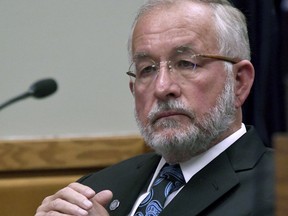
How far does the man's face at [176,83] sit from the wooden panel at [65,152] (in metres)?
0.79

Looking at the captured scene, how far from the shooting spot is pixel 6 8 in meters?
2.75

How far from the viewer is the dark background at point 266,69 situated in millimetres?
1865

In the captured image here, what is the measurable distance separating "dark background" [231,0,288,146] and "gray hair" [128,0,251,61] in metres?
0.04

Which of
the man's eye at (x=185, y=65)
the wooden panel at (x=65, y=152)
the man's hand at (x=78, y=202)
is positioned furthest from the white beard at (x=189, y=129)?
the wooden panel at (x=65, y=152)

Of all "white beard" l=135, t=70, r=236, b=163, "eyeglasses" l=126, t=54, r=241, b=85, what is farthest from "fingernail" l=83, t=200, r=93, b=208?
"eyeglasses" l=126, t=54, r=241, b=85

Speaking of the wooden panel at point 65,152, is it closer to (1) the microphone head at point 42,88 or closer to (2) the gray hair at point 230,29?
(2) the gray hair at point 230,29

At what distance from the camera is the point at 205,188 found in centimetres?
178

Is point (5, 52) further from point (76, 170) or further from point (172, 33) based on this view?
point (172, 33)

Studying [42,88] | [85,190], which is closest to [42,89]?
[42,88]

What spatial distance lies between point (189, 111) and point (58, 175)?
112cm

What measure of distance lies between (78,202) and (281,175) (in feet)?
3.54

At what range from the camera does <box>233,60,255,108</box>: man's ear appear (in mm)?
1943

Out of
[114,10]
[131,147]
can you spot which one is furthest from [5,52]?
[131,147]

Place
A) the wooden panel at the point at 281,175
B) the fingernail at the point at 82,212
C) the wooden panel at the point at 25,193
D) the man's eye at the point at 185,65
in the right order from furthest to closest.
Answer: the wooden panel at the point at 25,193 → the man's eye at the point at 185,65 → the fingernail at the point at 82,212 → the wooden panel at the point at 281,175
